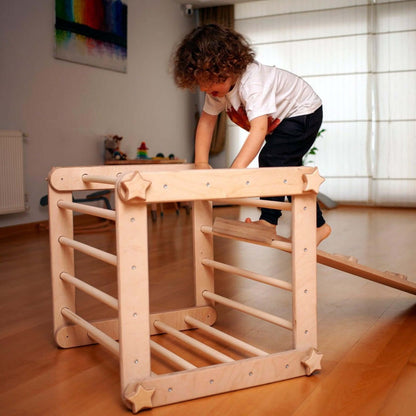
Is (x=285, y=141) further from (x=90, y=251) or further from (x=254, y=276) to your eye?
(x=90, y=251)

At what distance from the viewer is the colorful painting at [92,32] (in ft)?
14.9

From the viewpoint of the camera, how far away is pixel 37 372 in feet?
4.92

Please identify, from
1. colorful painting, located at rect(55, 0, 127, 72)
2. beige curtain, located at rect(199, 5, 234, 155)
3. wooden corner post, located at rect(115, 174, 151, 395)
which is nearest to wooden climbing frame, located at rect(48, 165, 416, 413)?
wooden corner post, located at rect(115, 174, 151, 395)

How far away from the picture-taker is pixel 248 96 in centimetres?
181

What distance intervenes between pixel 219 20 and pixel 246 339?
17.6ft

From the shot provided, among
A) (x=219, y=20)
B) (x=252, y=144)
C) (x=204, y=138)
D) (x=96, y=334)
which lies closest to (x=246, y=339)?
(x=96, y=334)

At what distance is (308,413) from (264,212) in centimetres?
93

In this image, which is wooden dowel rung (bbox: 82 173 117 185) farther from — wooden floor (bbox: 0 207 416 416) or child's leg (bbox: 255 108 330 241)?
child's leg (bbox: 255 108 330 241)

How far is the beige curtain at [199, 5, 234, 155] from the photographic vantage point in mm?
6449

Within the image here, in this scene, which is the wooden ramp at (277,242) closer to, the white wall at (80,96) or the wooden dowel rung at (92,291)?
the wooden dowel rung at (92,291)

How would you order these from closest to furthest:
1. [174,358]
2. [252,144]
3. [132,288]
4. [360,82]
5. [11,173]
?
[132,288]
[174,358]
[252,144]
[11,173]
[360,82]

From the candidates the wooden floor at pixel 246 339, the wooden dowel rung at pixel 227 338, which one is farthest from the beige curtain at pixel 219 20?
the wooden dowel rung at pixel 227 338

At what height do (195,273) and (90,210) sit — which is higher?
(90,210)

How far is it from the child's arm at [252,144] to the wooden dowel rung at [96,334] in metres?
0.61
